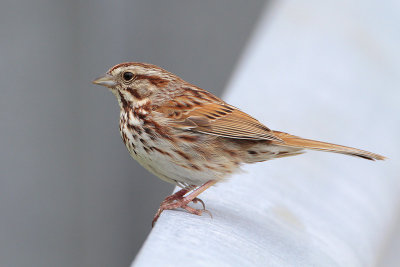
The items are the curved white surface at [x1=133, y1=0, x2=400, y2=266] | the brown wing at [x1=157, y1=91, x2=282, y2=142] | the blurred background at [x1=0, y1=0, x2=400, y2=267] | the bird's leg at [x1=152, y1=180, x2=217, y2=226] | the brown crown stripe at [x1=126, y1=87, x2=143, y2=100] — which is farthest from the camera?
the blurred background at [x1=0, y1=0, x2=400, y2=267]

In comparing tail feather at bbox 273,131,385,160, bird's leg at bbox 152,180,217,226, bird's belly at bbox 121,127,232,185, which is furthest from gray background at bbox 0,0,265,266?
tail feather at bbox 273,131,385,160

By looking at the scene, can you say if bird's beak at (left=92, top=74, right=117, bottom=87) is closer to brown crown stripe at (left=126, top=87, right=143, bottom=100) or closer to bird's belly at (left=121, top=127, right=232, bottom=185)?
brown crown stripe at (left=126, top=87, right=143, bottom=100)

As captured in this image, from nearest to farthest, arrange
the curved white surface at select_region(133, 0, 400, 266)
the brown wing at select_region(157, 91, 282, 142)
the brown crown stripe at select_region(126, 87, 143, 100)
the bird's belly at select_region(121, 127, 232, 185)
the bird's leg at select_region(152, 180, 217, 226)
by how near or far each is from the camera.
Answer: the curved white surface at select_region(133, 0, 400, 266) → the bird's leg at select_region(152, 180, 217, 226) → the bird's belly at select_region(121, 127, 232, 185) → the brown wing at select_region(157, 91, 282, 142) → the brown crown stripe at select_region(126, 87, 143, 100)

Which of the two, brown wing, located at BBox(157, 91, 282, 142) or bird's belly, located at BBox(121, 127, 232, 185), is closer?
bird's belly, located at BBox(121, 127, 232, 185)

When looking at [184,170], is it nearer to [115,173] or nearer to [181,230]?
[181,230]

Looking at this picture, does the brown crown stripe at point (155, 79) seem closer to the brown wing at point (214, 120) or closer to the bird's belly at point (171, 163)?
the brown wing at point (214, 120)

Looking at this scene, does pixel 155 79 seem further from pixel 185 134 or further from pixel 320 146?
pixel 320 146

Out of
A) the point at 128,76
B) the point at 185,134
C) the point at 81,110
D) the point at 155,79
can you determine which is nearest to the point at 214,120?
the point at 185,134
